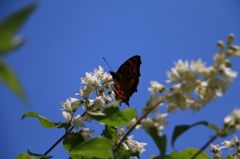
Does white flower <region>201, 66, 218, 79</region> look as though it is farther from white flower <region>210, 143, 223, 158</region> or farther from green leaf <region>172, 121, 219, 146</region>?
white flower <region>210, 143, 223, 158</region>

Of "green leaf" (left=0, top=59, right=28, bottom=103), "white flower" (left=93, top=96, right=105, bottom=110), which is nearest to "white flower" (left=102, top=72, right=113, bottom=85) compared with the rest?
"white flower" (left=93, top=96, right=105, bottom=110)

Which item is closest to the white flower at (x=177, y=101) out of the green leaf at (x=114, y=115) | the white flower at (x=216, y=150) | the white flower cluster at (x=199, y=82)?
the white flower cluster at (x=199, y=82)

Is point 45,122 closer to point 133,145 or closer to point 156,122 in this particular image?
point 133,145

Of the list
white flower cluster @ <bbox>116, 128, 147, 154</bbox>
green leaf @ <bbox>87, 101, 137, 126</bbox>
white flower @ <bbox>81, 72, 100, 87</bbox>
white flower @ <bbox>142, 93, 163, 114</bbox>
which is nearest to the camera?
white flower @ <bbox>142, 93, 163, 114</bbox>

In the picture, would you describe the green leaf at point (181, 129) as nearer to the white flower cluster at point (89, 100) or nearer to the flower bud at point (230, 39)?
the flower bud at point (230, 39)

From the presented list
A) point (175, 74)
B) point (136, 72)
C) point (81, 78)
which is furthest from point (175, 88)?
point (136, 72)

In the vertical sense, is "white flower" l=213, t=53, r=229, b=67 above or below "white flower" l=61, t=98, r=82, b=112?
below

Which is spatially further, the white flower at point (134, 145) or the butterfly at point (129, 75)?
the butterfly at point (129, 75)
